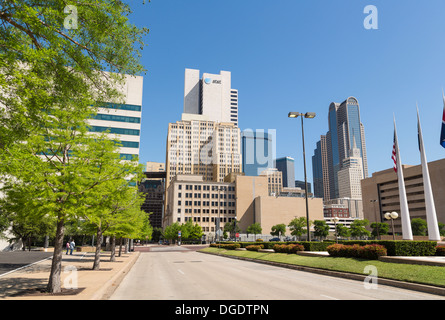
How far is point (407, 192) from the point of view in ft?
406

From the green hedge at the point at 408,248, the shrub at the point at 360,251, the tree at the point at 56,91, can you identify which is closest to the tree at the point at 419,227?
the green hedge at the point at 408,248

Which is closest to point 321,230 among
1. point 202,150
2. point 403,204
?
point 403,204

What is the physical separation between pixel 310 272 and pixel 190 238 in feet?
320

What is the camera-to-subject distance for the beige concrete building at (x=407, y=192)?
109m

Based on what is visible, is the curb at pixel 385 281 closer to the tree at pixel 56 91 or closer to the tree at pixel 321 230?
the tree at pixel 56 91

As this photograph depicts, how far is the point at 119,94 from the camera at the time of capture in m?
12.0

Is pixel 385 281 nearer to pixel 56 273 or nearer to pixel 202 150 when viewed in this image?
pixel 56 273

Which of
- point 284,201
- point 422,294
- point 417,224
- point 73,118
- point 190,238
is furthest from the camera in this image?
point 284,201

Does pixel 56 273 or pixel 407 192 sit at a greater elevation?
pixel 407 192

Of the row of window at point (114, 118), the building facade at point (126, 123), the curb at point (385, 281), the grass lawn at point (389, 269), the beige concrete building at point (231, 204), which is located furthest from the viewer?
the beige concrete building at point (231, 204)

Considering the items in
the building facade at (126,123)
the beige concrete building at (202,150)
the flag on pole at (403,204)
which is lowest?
the flag on pole at (403,204)

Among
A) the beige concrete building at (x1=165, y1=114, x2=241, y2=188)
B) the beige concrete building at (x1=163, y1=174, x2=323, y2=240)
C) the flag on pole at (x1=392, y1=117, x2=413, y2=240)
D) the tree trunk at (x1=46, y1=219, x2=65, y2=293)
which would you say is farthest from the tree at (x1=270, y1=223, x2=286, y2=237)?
the tree trunk at (x1=46, y1=219, x2=65, y2=293)
